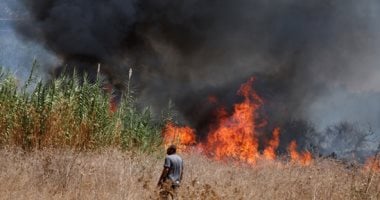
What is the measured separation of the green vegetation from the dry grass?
0.58 metres

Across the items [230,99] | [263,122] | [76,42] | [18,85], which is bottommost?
[18,85]

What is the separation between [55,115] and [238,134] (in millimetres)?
7282

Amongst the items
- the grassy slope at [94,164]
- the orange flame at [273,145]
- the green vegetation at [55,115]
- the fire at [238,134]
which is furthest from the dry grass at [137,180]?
the orange flame at [273,145]

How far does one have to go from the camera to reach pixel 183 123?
2048 cm

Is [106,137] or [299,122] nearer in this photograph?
[106,137]

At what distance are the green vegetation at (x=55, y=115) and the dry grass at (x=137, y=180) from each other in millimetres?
584

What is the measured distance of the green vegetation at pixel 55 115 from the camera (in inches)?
416

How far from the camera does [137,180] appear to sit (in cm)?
862

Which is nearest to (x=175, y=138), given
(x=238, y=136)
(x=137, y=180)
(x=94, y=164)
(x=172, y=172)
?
(x=238, y=136)

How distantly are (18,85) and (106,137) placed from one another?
2.45m

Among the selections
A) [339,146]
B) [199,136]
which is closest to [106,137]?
[199,136]

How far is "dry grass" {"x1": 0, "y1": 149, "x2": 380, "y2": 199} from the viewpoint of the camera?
7.67 meters

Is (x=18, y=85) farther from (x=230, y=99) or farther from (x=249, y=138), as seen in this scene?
(x=230, y=99)

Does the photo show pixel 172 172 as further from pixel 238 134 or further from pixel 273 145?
pixel 273 145
